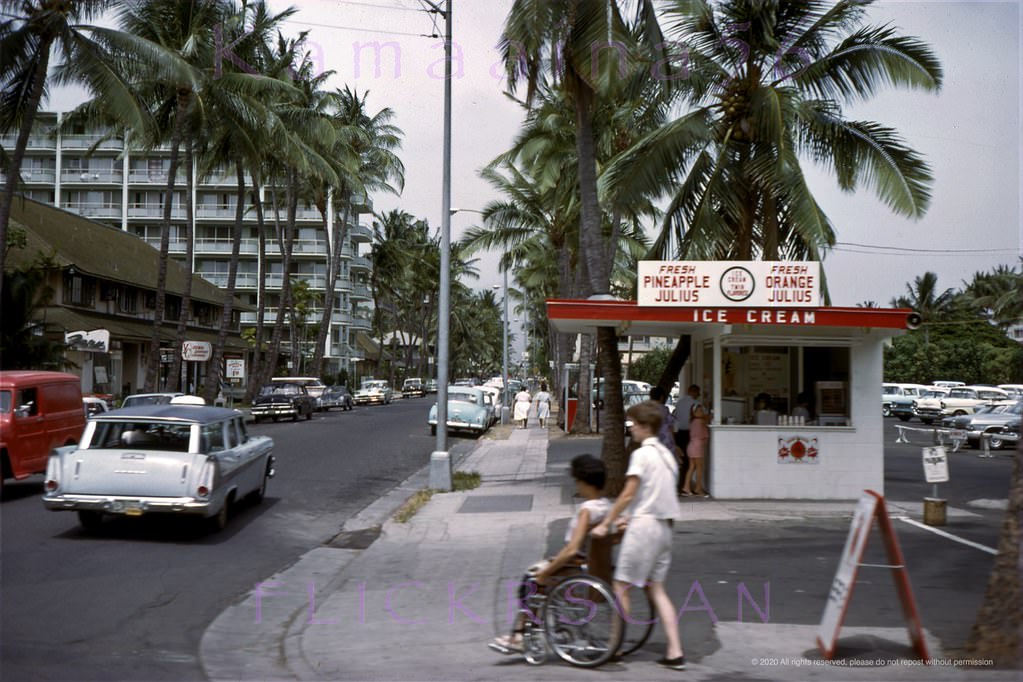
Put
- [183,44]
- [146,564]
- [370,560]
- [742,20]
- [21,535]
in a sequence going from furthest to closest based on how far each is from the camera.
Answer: [183,44] < [742,20] < [21,535] < [370,560] < [146,564]

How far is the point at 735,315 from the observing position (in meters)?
13.8

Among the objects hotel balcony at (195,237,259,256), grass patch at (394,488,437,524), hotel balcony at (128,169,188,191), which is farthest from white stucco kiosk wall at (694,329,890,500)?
hotel balcony at (128,169,188,191)

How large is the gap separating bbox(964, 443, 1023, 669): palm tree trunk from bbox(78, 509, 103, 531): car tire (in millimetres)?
9456

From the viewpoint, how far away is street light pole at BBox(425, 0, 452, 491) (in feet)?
53.4

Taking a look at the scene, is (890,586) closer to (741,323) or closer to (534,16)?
(741,323)

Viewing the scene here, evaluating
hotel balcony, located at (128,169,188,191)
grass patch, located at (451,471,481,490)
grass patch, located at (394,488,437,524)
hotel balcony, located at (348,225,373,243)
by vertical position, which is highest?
hotel balcony, located at (128,169,188,191)

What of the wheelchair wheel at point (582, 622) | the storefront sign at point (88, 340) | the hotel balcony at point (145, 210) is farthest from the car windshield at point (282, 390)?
the hotel balcony at point (145, 210)

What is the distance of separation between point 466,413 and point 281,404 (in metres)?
8.98

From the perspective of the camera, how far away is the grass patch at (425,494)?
44.9 feet

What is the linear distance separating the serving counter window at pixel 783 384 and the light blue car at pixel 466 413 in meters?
14.8

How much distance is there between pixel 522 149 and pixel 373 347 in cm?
7773

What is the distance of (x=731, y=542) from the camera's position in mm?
10828

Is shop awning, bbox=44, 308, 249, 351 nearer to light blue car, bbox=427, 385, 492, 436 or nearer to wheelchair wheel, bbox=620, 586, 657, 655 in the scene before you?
light blue car, bbox=427, 385, 492, 436

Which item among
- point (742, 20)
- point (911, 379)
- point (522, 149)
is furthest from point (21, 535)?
point (911, 379)
